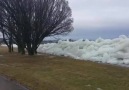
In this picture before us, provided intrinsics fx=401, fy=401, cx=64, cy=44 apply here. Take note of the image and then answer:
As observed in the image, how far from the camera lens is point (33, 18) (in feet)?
123

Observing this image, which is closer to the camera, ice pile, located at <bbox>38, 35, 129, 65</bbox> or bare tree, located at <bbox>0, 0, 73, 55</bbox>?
ice pile, located at <bbox>38, 35, 129, 65</bbox>

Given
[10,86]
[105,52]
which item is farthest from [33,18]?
[10,86]

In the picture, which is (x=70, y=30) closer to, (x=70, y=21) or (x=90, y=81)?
(x=70, y=21)

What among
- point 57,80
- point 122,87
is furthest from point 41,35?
point 122,87

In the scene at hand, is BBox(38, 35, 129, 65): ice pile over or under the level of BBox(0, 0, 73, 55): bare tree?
under

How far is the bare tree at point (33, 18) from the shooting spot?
36938 mm

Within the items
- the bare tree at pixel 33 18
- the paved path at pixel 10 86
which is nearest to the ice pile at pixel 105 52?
the bare tree at pixel 33 18

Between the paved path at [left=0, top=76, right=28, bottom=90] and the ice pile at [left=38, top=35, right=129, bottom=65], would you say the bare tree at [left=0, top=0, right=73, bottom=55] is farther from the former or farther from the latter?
the paved path at [left=0, top=76, right=28, bottom=90]

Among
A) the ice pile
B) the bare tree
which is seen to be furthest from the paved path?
the bare tree

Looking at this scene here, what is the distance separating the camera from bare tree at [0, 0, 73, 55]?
1454 inches

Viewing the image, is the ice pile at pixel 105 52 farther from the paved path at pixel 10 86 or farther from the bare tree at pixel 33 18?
the paved path at pixel 10 86

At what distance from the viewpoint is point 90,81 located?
17.2 meters

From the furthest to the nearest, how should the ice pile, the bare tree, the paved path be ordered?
the bare tree, the ice pile, the paved path

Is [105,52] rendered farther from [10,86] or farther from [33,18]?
[10,86]
